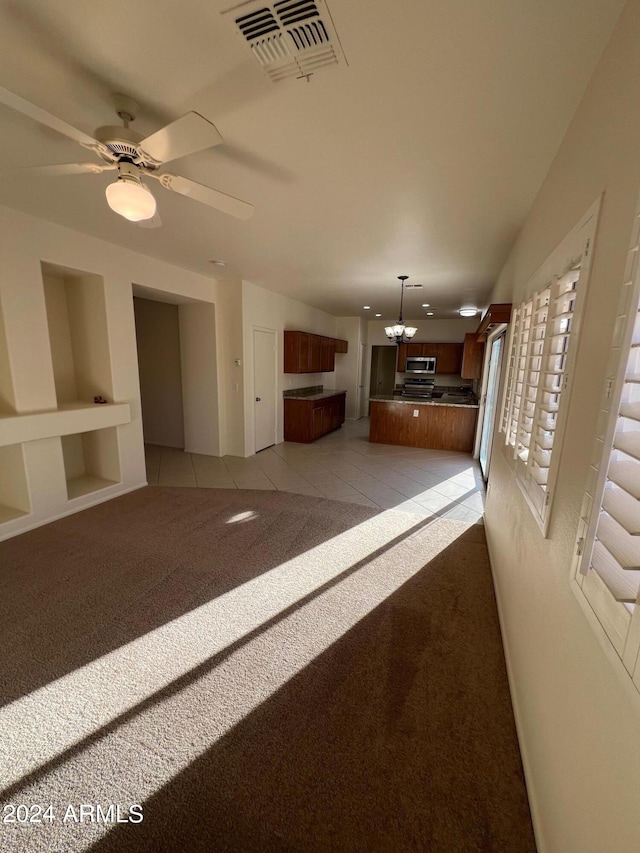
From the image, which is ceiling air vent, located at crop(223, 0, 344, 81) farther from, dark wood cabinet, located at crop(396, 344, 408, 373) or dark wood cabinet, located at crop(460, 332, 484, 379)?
dark wood cabinet, located at crop(396, 344, 408, 373)

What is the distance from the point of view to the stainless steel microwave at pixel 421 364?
8016mm

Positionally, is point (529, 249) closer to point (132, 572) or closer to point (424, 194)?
point (424, 194)

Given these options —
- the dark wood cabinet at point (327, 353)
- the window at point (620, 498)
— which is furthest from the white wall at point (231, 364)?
the window at point (620, 498)

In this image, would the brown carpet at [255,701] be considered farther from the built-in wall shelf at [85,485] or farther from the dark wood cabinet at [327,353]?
the dark wood cabinet at [327,353]

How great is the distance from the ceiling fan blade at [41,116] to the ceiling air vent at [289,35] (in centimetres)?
83

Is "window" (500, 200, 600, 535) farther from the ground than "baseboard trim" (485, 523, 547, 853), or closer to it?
A: farther from the ground

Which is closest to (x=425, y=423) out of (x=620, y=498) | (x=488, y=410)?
(x=488, y=410)

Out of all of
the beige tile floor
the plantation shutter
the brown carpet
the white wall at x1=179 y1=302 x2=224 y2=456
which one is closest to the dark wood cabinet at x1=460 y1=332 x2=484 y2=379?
the beige tile floor

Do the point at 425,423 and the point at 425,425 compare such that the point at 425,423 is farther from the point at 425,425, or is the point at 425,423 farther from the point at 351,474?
the point at 351,474

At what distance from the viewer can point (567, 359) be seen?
1.28m

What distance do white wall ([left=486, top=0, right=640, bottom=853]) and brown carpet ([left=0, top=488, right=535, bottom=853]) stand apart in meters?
0.28

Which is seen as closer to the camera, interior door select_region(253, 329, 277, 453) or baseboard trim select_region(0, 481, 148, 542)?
A: baseboard trim select_region(0, 481, 148, 542)

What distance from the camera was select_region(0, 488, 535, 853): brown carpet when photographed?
114 cm

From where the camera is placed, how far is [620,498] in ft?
2.61
